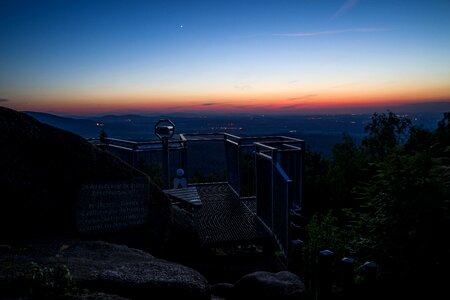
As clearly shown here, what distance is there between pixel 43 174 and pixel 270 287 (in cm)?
334

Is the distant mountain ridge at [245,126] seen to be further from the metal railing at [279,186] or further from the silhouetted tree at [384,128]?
the metal railing at [279,186]

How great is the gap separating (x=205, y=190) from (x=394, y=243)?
201 inches

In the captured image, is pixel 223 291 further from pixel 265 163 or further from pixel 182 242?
pixel 265 163

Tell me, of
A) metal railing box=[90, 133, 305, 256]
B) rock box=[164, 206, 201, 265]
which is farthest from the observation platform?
rock box=[164, 206, 201, 265]

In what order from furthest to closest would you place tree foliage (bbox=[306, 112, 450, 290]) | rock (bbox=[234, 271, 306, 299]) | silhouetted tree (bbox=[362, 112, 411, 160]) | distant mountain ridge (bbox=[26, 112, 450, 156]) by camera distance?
distant mountain ridge (bbox=[26, 112, 450, 156]), silhouetted tree (bbox=[362, 112, 411, 160]), tree foliage (bbox=[306, 112, 450, 290]), rock (bbox=[234, 271, 306, 299])

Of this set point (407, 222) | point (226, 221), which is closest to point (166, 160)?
point (226, 221)

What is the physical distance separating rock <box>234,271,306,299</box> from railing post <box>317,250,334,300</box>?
0.75 feet

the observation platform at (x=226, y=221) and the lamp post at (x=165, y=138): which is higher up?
the lamp post at (x=165, y=138)

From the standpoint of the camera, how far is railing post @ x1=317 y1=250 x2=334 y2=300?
4.21 m

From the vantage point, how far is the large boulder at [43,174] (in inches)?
189

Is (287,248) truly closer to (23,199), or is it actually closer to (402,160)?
(402,160)

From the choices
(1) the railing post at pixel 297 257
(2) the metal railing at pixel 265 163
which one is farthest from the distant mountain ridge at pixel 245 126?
(1) the railing post at pixel 297 257

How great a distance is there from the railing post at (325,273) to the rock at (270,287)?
0.23 meters

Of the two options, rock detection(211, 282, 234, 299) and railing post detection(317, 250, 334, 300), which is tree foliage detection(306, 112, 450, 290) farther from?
rock detection(211, 282, 234, 299)
